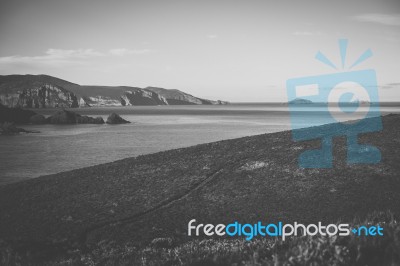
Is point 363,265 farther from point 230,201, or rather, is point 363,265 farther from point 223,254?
point 230,201

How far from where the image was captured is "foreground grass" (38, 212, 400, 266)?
5.42 metres

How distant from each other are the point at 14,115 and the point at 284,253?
10594cm

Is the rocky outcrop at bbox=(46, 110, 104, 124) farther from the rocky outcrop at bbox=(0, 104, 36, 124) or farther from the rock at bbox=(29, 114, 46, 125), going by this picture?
the rocky outcrop at bbox=(0, 104, 36, 124)

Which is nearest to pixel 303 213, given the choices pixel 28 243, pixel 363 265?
pixel 363 265

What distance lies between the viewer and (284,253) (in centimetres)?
595

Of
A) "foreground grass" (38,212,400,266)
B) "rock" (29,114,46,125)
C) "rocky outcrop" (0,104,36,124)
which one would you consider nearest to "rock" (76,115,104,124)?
"rock" (29,114,46,125)

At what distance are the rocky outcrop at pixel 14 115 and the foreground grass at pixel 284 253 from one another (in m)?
93.5

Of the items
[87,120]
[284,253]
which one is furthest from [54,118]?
[284,253]

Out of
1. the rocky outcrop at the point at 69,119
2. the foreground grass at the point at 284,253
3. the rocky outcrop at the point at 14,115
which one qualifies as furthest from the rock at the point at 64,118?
the foreground grass at the point at 284,253

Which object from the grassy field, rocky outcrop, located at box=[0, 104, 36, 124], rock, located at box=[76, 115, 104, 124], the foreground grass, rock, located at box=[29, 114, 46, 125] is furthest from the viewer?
rock, located at box=[29, 114, 46, 125]

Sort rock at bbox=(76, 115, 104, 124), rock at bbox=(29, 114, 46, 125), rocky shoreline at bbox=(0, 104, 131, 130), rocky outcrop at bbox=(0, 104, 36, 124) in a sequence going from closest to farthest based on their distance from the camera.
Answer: rocky outcrop at bbox=(0, 104, 36, 124), rocky shoreline at bbox=(0, 104, 131, 130), rock at bbox=(76, 115, 104, 124), rock at bbox=(29, 114, 46, 125)

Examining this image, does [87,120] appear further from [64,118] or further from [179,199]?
[179,199]

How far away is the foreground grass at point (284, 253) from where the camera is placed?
17.8 ft

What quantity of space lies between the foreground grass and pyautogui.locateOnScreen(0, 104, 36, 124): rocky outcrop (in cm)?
9352
